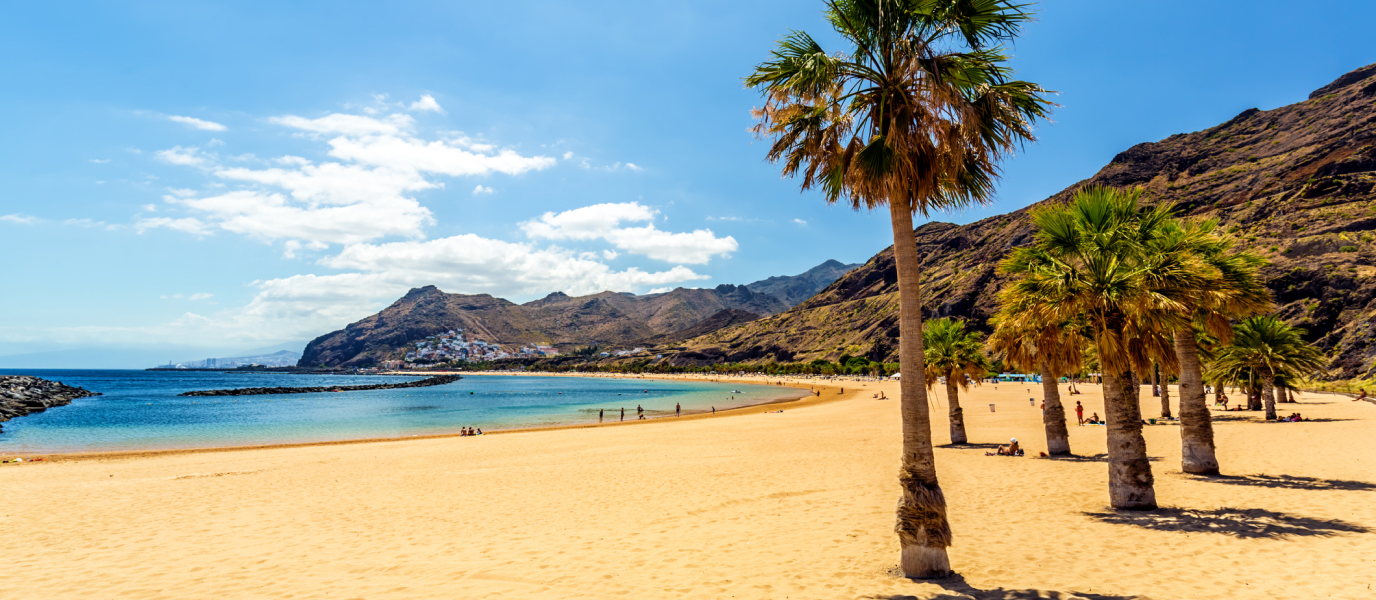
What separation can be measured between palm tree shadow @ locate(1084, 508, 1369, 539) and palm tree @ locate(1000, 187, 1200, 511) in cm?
52

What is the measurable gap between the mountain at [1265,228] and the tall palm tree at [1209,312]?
0.75 metres

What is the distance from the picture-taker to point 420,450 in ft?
87.8

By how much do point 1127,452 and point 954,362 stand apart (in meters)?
11.4

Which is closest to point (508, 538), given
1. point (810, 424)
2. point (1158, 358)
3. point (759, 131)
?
point (759, 131)

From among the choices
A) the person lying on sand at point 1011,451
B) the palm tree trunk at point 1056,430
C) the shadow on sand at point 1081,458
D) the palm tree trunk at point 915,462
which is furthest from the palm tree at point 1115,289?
the person lying on sand at point 1011,451

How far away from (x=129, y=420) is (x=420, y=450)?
44975mm

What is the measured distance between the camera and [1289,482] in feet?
41.2

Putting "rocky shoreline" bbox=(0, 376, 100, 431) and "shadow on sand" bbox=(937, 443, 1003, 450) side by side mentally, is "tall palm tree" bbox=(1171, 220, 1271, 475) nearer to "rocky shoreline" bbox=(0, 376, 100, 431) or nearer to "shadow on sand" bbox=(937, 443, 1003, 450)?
"shadow on sand" bbox=(937, 443, 1003, 450)

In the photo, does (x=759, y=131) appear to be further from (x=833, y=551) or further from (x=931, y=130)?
(x=833, y=551)

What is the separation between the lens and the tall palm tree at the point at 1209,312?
11.9m

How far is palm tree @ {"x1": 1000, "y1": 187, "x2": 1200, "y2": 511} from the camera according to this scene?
9.85 meters

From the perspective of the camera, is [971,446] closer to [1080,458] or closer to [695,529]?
[1080,458]

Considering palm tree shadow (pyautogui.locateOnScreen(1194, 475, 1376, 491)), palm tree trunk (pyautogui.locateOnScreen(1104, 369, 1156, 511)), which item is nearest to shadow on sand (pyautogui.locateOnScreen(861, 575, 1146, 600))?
palm tree trunk (pyautogui.locateOnScreen(1104, 369, 1156, 511))

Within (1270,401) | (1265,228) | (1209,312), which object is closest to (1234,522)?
(1209,312)
